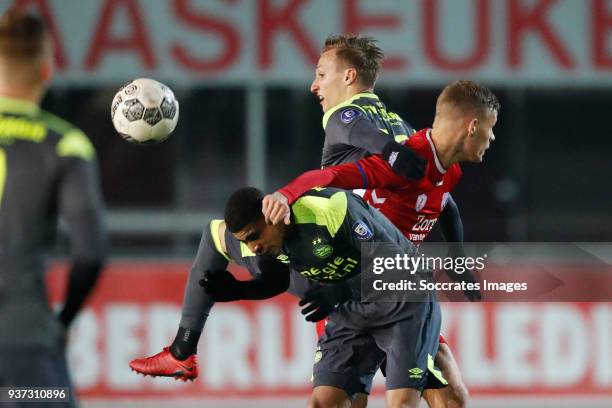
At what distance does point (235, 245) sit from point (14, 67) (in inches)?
72.8

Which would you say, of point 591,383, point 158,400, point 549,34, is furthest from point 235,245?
point 549,34

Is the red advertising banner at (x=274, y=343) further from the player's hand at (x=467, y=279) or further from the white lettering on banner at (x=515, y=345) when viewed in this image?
the player's hand at (x=467, y=279)

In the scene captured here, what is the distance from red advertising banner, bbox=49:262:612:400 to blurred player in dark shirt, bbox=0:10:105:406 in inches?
188

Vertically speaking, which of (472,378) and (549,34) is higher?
(549,34)

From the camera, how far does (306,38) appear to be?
35.0 ft

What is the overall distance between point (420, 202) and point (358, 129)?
1.44 ft

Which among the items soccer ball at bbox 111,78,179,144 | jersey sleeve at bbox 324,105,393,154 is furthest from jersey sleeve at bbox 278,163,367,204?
soccer ball at bbox 111,78,179,144

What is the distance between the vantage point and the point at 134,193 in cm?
1194

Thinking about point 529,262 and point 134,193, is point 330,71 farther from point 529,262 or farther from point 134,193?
point 134,193

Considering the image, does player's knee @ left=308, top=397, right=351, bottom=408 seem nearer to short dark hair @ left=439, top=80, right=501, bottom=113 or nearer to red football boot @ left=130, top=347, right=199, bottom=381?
red football boot @ left=130, top=347, right=199, bottom=381

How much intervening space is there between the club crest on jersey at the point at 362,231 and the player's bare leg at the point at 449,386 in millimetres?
916

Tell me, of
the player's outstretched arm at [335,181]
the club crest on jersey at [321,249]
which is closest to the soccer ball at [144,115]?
the player's outstretched arm at [335,181]

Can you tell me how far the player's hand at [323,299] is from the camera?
4.86m

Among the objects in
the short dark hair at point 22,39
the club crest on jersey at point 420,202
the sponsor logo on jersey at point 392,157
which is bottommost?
the club crest on jersey at point 420,202
